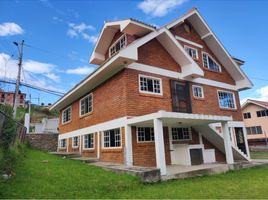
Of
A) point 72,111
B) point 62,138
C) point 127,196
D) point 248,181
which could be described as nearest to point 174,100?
point 248,181

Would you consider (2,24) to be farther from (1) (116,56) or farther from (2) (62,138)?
(1) (116,56)

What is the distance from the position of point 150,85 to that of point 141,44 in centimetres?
219

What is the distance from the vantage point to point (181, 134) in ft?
39.0

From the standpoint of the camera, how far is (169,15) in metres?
14.3

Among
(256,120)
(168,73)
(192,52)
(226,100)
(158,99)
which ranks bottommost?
(158,99)

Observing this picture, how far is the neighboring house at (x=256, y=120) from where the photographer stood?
32.2 m

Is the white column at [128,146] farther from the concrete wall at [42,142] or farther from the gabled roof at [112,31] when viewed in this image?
the concrete wall at [42,142]

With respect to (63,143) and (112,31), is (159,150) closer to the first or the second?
(112,31)

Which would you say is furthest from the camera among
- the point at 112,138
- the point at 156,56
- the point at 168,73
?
the point at 168,73

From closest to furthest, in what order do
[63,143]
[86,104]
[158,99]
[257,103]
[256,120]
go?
[158,99], [86,104], [63,143], [257,103], [256,120]

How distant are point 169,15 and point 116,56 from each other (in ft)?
23.6

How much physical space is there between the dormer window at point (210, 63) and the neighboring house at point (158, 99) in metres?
0.08

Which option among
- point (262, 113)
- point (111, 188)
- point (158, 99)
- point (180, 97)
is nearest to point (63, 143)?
point (158, 99)

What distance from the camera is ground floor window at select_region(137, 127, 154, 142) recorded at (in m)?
9.76
